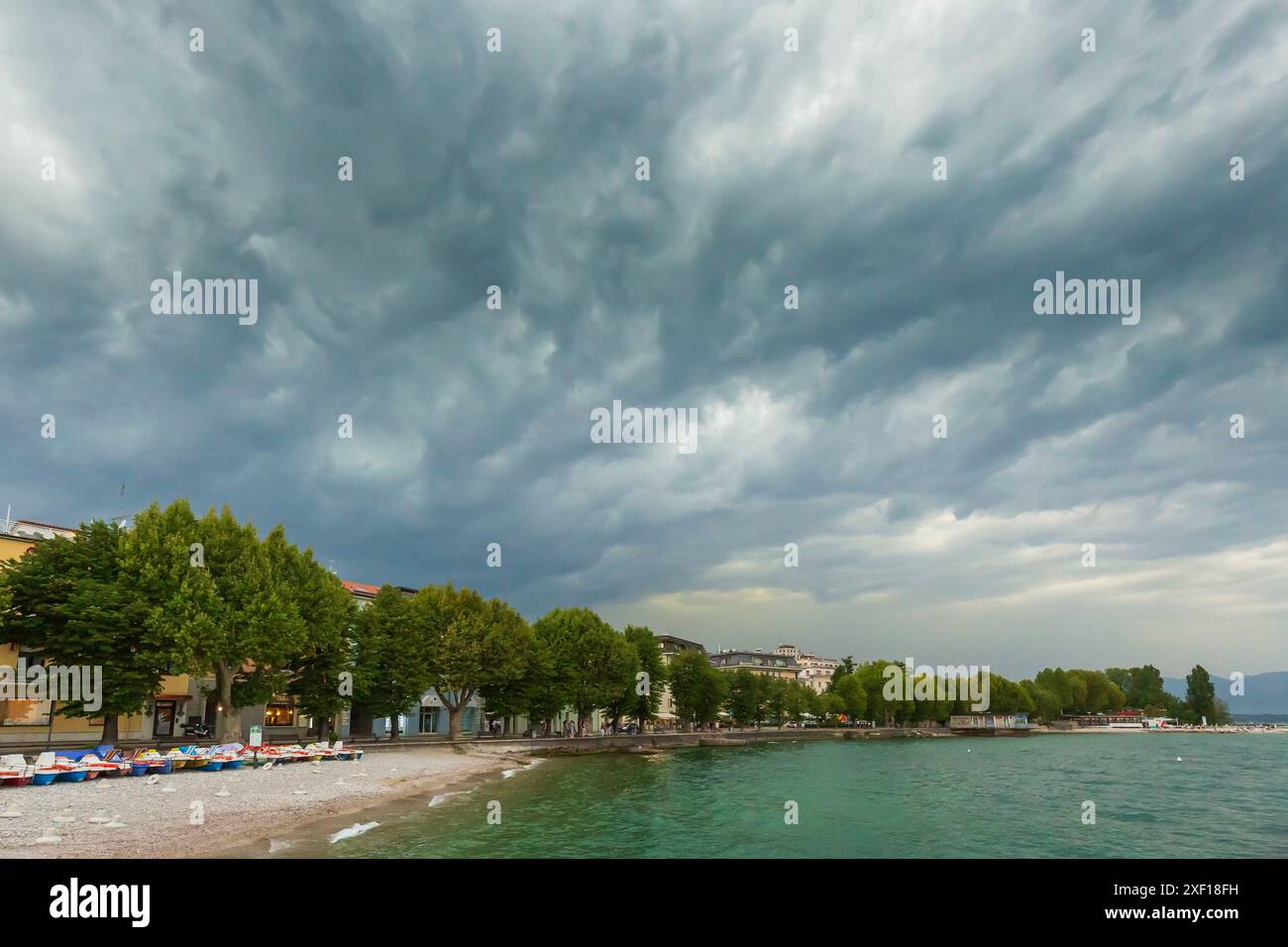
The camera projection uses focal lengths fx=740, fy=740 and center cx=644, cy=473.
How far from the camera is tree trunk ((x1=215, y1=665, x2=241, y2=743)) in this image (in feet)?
194

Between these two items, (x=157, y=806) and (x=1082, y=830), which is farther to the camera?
(x=1082, y=830)

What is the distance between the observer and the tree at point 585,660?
101500mm

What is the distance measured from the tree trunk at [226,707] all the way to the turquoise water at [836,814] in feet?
76.5

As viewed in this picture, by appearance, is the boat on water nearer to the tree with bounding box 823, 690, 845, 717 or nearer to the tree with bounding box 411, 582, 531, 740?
the tree with bounding box 411, 582, 531, 740

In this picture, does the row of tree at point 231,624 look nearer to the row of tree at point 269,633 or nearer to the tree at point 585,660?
the row of tree at point 269,633

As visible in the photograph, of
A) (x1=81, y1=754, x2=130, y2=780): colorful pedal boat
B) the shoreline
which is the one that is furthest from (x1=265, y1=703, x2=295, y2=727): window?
(x1=81, y1=754, x2=130, y2=780): colorful pedal boat

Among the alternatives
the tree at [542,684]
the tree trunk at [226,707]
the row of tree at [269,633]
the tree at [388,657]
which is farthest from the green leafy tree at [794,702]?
the tree trunk at [226,707]

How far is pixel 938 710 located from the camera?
193 metres

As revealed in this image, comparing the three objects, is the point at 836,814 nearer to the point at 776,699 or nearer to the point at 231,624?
the point at 231,624

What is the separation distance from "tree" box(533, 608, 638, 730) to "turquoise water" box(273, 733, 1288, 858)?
18416 millimetres

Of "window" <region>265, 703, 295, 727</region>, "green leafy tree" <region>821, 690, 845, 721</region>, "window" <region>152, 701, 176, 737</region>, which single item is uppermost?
"window" <region>152, 701, 176, 737</region>
